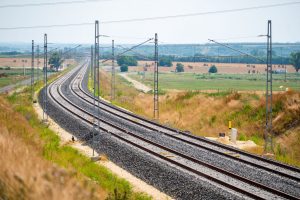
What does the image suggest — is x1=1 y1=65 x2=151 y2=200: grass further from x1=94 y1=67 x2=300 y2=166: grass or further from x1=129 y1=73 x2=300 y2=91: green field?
x1=129 y1=73 x2=300 y2=91: green field

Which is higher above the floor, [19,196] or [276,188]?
[19,196]

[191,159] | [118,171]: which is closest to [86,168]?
[118,171]

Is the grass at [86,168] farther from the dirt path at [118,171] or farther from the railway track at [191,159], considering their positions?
the railway track at [191,159]

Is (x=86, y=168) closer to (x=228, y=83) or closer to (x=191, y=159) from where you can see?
(x=191, y=159)

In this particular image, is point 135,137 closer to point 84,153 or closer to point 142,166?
point 84,153

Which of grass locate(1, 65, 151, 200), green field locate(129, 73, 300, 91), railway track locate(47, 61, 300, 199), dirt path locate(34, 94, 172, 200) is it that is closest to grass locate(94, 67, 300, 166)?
railway track locate(47, 61, 300, 199)

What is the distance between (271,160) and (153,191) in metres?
8.36

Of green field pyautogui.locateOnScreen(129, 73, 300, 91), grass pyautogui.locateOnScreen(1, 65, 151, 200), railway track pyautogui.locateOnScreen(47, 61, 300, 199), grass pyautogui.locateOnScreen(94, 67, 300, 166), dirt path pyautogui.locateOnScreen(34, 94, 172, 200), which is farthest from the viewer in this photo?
green field pyautogui.locateOnScreen(129, 73, 300, 91)

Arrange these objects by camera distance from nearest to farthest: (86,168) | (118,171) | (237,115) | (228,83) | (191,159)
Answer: (86,168) → (118,171) → (191,159) → (237,115) → (228,83)

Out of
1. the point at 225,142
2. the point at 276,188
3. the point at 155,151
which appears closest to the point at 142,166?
the point at 155,151

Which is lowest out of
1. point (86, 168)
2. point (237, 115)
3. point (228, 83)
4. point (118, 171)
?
point (118, 171)

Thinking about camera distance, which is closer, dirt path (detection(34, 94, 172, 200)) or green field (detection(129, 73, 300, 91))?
dirt path (detection(34, 94, 172, 200))

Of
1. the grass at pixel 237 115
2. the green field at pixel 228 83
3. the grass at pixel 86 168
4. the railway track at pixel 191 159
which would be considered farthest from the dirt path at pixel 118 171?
the green field at pixel 228 83

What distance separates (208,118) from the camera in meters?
38.1
